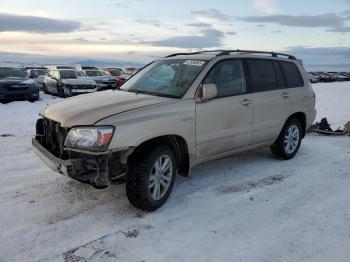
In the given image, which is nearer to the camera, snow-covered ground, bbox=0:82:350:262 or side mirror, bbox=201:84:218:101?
snow-covered ground, bbox=0:82:350:262

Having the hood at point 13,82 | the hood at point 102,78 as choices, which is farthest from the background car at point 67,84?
the hood at point 102,78

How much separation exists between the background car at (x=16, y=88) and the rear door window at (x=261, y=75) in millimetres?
11649

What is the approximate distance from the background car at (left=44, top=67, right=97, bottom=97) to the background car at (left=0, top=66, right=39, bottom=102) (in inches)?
74.6

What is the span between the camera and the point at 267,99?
597 centimetres

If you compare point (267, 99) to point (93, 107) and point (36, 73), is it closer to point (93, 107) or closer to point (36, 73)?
point (93, 107)

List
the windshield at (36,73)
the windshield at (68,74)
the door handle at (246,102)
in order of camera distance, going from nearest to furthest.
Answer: the door handle at (246,102)
the windshield at (68,74)
the windshield at (36,73)

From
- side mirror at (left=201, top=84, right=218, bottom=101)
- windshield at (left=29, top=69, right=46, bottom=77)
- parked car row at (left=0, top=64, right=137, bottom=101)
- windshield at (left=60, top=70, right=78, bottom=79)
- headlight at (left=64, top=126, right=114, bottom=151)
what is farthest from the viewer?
windshield at (left=29, top=69, right=46, bottom=77)

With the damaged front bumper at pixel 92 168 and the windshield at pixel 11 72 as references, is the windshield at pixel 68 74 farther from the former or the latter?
the damaged front bumper at pixel 92 168

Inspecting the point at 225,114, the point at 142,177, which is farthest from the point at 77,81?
the point at 142,177


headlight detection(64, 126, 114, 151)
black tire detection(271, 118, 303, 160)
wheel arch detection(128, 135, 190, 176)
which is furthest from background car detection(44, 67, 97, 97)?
headlight detection(64, 126, 114, 151)

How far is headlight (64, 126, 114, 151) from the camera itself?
3.97 metres

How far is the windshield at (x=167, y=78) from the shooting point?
4.99m

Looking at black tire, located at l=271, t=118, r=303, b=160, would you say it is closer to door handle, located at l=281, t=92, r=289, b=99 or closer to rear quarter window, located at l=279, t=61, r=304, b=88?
door handle, located at l=281, t=92, r=289, b=99

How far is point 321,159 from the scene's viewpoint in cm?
671
